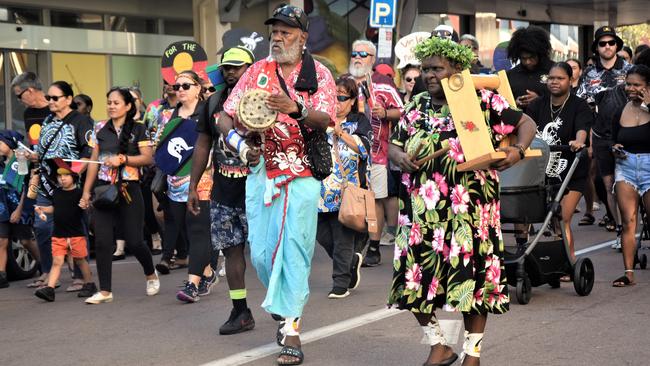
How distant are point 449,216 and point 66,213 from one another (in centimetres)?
509

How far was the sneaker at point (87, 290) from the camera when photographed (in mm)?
10797

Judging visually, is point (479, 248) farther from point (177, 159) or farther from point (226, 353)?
point (177, 159)

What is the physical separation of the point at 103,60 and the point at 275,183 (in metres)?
14.2

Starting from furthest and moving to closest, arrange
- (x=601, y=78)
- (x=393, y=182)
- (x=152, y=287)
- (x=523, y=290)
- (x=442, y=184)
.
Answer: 1. (x=601, y=78)
2. (x=393, y=182)
3. (x=152, y=287)
4. (x=523, y=290)
5. (x=442, y=184)

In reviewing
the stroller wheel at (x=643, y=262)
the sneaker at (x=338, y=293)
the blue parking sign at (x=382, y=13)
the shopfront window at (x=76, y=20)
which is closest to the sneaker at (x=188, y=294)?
the sneaker at (x=338, y=293)

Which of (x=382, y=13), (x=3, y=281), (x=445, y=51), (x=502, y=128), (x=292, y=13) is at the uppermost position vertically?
(x=382, y=13)

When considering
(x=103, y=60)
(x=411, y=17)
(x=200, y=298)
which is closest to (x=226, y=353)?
(x=200, y=298)

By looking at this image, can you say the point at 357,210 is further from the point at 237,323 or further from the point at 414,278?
the point at 414,278

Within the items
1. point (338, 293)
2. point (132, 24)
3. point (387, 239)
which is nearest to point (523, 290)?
point (338, 293)

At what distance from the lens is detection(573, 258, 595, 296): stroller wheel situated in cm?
947

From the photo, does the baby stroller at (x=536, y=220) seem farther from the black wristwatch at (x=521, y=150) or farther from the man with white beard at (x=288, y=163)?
the black wristwatch at (x=521, y=150)

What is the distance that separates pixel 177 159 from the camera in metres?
10.4

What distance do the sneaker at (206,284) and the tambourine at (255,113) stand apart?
3.69 m

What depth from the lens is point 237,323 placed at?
27.3ft
